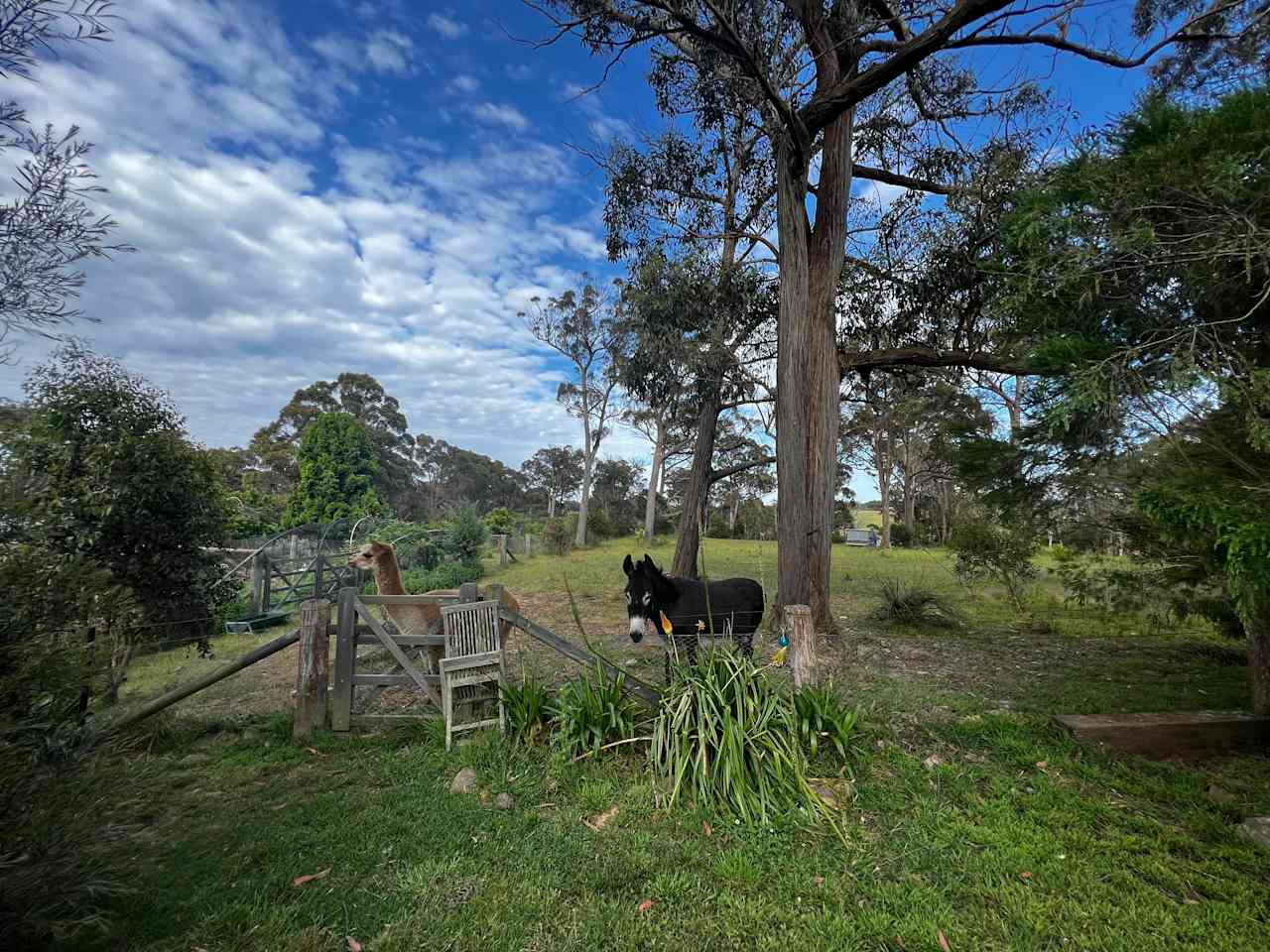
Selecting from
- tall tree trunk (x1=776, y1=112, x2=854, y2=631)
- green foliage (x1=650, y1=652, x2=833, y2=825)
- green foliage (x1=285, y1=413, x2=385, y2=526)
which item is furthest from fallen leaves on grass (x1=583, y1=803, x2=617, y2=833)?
green foliage (x1=285, y1=413, x2=385, y2=526)

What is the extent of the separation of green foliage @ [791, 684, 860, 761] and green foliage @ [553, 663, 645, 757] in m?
1.27

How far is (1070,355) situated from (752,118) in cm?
971

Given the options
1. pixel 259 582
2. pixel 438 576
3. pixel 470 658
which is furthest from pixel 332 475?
pixel 470 658

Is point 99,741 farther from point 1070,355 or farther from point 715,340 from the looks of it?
point 715,340

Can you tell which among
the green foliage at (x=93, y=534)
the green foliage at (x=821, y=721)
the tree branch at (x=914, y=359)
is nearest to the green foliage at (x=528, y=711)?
the green foliage at (x=821, y=721)

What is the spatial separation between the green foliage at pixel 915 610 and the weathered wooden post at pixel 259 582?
13.1 m

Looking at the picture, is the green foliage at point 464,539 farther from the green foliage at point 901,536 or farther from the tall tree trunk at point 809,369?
the green foliage at point 901,536

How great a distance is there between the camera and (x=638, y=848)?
10.0 ft

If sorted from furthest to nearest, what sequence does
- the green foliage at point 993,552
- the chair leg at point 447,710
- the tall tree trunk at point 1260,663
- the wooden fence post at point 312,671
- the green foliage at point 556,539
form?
the green foliage at point 556,539
the green foliage at point 993,552
the wooden fence post at point 312,671
the chair leg at point 447,710
the tall tree trunk at point 1260,663

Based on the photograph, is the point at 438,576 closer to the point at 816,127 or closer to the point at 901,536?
the point at 816,127

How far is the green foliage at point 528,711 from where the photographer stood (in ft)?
14.4

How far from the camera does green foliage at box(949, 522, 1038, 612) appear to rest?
1025cm

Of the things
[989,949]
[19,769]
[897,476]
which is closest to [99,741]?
[19,769]

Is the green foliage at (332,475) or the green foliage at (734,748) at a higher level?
the green foliage at (332,475)
